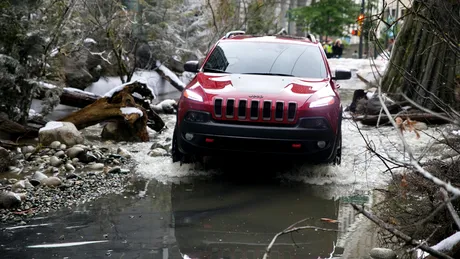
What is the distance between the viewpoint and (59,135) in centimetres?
994

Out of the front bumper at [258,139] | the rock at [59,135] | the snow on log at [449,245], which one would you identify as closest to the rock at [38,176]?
the front bumper at [258,139]

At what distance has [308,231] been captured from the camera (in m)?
6.19

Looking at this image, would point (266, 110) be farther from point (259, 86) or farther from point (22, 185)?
point (22, 185)

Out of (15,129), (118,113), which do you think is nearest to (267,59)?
(118,113)

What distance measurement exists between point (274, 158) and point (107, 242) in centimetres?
271

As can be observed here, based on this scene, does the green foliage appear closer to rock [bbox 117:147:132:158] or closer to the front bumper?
rock [bbox 117:147:132:158]

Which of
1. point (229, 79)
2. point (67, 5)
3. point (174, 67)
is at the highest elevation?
point (67, 5)

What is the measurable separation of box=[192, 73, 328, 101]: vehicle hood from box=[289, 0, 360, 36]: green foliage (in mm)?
33412

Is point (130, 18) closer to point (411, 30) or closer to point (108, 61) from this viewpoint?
point (108, 61)

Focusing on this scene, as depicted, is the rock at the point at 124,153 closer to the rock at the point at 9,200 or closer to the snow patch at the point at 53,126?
the snow patch at the point at 53,126

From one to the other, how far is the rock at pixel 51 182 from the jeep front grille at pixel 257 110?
197cm

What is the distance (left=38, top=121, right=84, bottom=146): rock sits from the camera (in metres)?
9.90

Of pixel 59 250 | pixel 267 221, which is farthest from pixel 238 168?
pixel 59 250

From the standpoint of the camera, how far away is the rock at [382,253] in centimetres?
508
